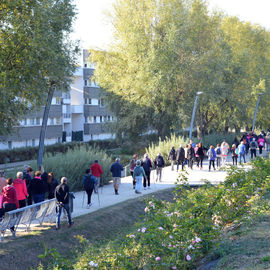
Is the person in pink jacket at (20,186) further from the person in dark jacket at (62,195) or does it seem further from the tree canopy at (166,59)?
the tree canopy at (166,59)

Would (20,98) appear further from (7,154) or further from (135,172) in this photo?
(7,154)

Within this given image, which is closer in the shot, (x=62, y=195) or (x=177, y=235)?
(x=177, y=235)

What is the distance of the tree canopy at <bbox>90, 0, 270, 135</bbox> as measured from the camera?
124 feet

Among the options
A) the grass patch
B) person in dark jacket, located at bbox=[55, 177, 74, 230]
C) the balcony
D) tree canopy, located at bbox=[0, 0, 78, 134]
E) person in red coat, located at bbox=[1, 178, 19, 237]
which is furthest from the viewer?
the balcony

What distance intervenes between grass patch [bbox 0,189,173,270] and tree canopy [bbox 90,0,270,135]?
19.7m

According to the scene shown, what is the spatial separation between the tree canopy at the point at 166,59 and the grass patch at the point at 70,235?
1975 cm

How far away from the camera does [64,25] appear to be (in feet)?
86.8

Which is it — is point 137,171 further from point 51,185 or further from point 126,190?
point 51,185

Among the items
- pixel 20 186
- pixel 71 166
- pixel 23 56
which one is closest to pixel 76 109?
pixel 71 166

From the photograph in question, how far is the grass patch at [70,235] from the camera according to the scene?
485 inches

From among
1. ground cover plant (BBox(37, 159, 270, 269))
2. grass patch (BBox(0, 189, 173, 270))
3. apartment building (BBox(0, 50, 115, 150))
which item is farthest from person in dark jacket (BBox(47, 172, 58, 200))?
apartment building (BBox(0, 50, 115, 150))

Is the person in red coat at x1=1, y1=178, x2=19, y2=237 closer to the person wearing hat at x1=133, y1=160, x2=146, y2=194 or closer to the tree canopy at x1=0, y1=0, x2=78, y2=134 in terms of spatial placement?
the tree canopy at x1=0, y1=0, x2=78, y2=134

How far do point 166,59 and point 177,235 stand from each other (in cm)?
3020

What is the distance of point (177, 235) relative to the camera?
28.1 feet
